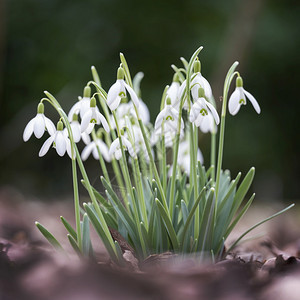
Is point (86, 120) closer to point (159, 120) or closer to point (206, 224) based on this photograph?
point (159, 120)

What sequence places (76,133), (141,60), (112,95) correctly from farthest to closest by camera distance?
(141,60) → (76,133) → (112,95)

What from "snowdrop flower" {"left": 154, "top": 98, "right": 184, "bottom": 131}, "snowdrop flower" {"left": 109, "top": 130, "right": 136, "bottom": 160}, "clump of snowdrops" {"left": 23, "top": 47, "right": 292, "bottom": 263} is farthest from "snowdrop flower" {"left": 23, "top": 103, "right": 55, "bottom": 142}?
"snowdrop flower" {"left": 154, "top": 98, "right": 184, "bottom": 131}

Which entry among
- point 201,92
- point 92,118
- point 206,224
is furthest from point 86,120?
point 206,224

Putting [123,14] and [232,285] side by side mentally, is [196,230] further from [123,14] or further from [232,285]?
[123,14]

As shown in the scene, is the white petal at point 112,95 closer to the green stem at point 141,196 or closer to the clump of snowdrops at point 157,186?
the clump of snowdrops at point 157,186

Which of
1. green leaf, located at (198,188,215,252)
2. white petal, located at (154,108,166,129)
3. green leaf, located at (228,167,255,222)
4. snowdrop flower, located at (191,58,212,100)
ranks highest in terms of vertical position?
snowdrop flower, located at (191,58,212,100)

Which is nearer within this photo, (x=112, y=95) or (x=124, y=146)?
(x=112, y=95)

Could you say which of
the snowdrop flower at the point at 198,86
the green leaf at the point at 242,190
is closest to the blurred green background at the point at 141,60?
the green leaf at the point at 242,190

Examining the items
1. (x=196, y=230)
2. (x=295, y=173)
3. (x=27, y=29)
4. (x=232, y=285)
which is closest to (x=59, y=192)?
(x=27, y=29)

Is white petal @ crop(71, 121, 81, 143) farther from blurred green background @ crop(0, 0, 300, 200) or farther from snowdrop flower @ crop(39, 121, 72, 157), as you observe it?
blurred green background @ crop(0, 0, 300, 200)

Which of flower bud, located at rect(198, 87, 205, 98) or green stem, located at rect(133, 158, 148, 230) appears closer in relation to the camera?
flower bud, located at rect(198, 87, 205, 98)
